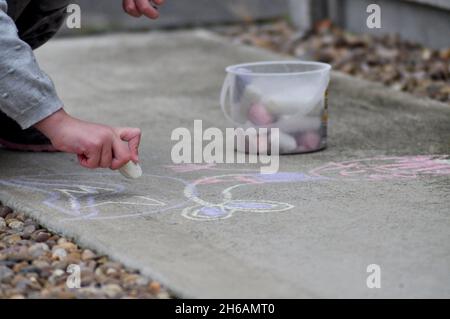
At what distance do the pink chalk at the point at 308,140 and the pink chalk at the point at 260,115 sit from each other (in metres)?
0.13

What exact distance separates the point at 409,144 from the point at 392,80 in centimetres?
135

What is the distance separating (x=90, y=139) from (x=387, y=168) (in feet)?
3.49

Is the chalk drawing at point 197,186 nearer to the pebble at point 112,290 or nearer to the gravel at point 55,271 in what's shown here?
the gravel at point 55,271

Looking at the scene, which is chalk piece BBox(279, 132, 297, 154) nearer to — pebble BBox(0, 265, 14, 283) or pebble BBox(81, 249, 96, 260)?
pebble BBox(81, 249, 96, 260)

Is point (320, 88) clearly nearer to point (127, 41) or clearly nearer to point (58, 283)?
point (58, 283)

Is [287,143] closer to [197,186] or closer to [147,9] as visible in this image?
[197,186]

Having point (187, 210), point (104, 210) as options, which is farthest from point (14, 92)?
point (187, 210)

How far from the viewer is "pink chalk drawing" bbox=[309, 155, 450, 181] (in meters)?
3.16

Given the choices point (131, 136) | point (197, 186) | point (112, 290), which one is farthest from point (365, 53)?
point (112, 290)

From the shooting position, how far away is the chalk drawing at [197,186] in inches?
112

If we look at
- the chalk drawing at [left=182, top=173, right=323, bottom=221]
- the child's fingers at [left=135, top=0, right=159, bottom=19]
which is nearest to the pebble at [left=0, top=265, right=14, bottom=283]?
the chalk drawing at [left=182, top=173, right=323, bottom=221]

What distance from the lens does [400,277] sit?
226 centimetres

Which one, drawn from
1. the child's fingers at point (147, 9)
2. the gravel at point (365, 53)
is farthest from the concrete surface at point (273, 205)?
the child's fingers at point (147, 9)

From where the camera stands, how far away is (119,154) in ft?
9.27
